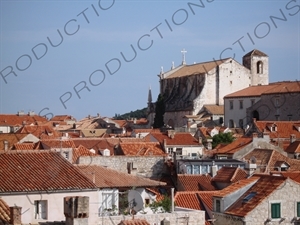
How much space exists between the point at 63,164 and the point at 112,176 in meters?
4.67

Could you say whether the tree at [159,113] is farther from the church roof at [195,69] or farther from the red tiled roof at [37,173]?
Answer: the red tiled roof at [37,173]

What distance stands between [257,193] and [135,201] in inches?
166

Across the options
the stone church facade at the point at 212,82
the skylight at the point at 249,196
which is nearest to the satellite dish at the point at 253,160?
the skylight at the point at 249,196

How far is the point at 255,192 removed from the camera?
76.7 feet

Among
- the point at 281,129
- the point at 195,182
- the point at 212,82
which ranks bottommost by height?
the point at 195,182

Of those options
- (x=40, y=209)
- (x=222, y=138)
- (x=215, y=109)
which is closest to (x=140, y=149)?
(x=222, y=138)

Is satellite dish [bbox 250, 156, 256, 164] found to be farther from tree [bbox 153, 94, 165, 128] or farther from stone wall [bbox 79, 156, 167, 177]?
tree [bbox 153, 94, 165, 128]

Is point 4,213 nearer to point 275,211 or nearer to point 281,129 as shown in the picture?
point 275,211

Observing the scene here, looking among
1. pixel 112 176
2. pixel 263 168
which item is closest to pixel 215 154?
pixel 263 168

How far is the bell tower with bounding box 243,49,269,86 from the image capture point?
115188 mm

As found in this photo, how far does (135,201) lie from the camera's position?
21.2m

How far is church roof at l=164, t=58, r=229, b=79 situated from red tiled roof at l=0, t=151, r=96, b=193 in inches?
3745

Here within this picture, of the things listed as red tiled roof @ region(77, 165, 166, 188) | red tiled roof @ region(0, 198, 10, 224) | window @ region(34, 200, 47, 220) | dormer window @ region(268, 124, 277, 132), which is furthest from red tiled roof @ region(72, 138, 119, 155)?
red tiled roof @ region(0, 198, 10, 224)

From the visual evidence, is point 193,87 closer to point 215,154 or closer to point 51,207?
point 215,154
